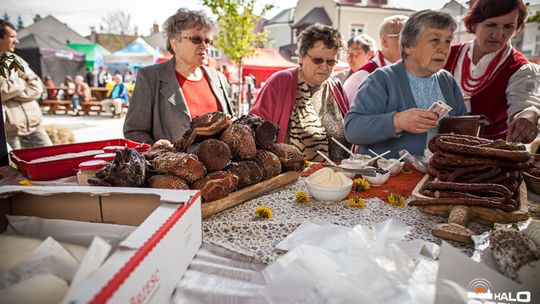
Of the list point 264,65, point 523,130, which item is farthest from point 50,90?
point 523,130

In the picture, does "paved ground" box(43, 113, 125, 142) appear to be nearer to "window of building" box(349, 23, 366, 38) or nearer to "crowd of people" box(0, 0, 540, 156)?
"crowd of people" box(0, 0, 540, 156)

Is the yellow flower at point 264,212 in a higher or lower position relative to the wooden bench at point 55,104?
higher

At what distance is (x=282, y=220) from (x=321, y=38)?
2138 mm

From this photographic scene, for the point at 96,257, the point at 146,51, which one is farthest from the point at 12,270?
the point at 146,51

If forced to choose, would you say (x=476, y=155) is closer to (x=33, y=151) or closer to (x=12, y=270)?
(x=12, y=270)

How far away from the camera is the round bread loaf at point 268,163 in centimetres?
176

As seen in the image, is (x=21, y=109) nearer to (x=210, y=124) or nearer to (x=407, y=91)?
(x=210, y=124)

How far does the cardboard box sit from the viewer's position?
0.63 metres

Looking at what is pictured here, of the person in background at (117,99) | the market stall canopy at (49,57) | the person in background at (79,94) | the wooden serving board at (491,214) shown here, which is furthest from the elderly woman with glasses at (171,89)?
the market stall canopy at (49,57)

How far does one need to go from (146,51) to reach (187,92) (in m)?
14.8

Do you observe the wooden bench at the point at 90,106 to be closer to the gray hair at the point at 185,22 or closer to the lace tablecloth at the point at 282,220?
the gray hair at the point at 185,22

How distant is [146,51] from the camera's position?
16.3 metres

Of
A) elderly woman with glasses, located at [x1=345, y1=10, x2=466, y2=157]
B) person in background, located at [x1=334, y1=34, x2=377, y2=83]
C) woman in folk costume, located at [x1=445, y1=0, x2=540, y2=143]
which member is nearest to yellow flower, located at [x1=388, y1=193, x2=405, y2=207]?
elderly woman with glasses, located at [x1=345, y1=10, x2=466, y2=157]

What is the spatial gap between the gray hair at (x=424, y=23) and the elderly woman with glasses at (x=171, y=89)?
1686 millimetres
